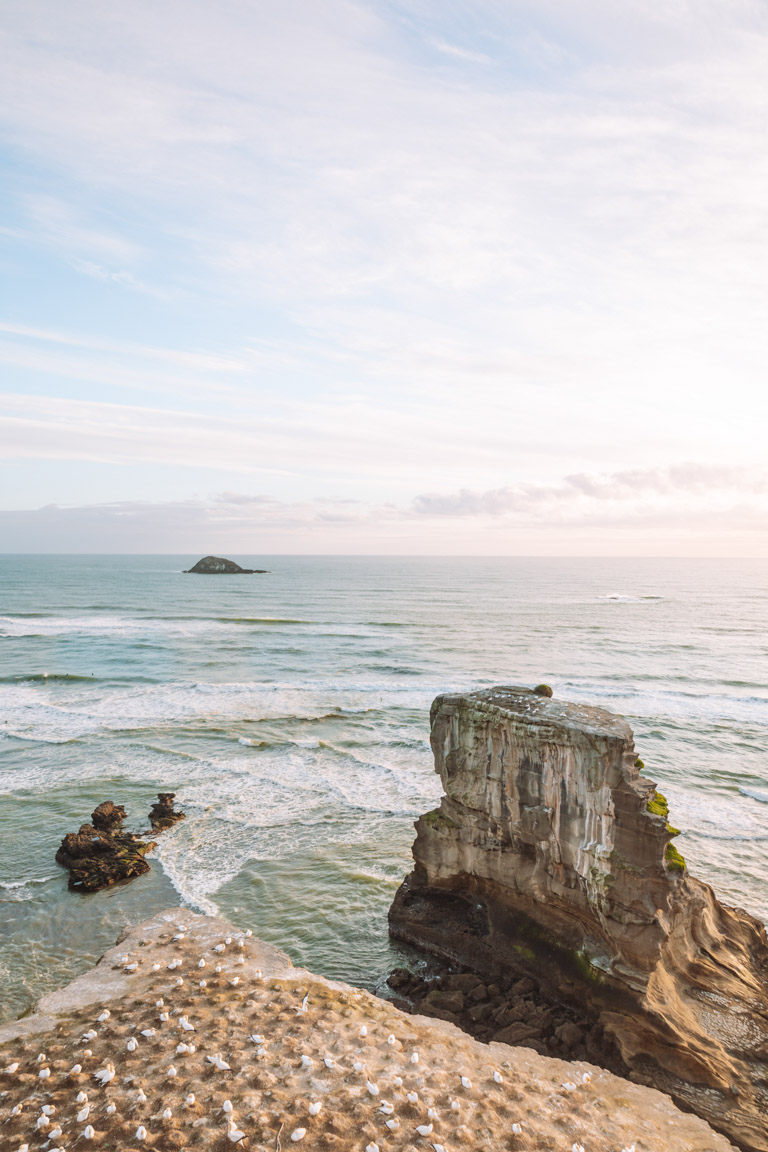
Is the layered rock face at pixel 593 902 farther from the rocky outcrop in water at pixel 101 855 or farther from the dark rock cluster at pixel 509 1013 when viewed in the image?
the rocky outcrop in water at pixel 101 855

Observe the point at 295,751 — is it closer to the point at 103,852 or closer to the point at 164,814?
the point at 164,814

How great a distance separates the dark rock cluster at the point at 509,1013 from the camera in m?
10.6

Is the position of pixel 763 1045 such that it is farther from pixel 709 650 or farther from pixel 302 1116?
pixel 709 650

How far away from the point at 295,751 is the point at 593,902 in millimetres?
17625

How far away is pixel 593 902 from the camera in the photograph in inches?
450

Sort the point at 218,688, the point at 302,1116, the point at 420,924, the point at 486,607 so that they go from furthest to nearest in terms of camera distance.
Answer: the point at 486,607, the point at 218,688, the point at 420,924, the point at 302,1116

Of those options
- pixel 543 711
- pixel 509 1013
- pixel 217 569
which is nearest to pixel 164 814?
pixel 509 1013

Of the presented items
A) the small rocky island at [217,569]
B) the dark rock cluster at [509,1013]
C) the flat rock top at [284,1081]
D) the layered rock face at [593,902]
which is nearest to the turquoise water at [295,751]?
the dark rock cluster at [509,1013]

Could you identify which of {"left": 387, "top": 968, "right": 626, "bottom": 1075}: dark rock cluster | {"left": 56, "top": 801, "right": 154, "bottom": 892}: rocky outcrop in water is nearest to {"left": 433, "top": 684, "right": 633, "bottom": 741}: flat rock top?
{"left": 387, "top": 968, "right": 626, "bottom": 1075}: dark rock cluster

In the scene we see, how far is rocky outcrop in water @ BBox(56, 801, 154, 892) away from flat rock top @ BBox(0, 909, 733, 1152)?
655 cm

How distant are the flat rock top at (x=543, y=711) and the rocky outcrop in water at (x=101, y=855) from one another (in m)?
10.0

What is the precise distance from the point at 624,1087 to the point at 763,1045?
2.85 meters

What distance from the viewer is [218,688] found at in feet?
125

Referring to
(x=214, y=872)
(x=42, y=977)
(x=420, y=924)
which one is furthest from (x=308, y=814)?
(x=42, y=977)
